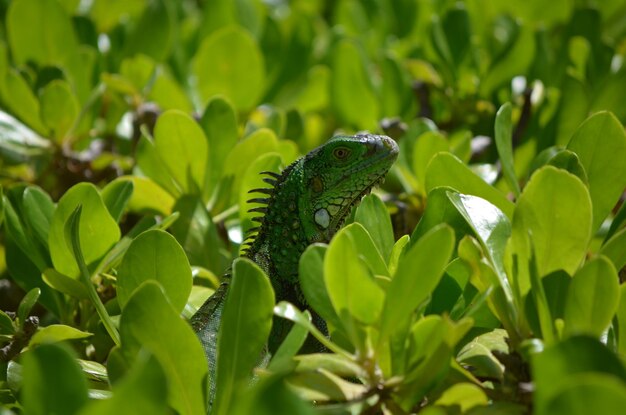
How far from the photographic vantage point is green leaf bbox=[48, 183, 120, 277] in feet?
7.72

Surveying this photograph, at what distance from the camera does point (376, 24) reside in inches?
185

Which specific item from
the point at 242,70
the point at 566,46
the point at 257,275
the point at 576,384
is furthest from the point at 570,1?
the point at 576,384

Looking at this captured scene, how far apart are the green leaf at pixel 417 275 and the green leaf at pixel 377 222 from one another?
21.6 inches

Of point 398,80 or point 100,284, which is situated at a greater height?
point 398,80

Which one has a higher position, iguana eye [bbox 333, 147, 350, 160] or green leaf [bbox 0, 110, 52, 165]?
green leaf [bbox 0, 110, 52, 165]

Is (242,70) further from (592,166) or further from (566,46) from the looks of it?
(592,166)

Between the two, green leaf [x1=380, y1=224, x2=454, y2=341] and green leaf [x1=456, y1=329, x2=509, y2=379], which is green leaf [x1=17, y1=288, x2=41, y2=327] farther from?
green leaf [x1=456, y1=329, x2=509, y2=379]

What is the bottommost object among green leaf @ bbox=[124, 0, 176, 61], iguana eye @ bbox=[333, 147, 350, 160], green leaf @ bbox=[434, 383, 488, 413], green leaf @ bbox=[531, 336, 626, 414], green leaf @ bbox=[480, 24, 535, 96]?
green leaf @ bbox=[434, 383, 488, 413]

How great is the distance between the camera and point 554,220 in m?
1.84

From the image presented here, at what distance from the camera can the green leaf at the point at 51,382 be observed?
1462 millimetres

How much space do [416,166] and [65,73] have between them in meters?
1.60

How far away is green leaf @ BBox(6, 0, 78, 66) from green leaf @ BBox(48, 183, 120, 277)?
66.0 inches

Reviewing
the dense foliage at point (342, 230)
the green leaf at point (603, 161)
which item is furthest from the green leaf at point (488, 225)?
the green leaf at point (603, 161)

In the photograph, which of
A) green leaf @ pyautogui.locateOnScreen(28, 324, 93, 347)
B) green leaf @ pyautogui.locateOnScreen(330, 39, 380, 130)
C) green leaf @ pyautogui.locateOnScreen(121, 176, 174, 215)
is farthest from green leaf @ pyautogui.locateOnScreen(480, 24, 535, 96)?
green leaf @ pyautogui.locateOnScreen(28, 324, 93, 347)
